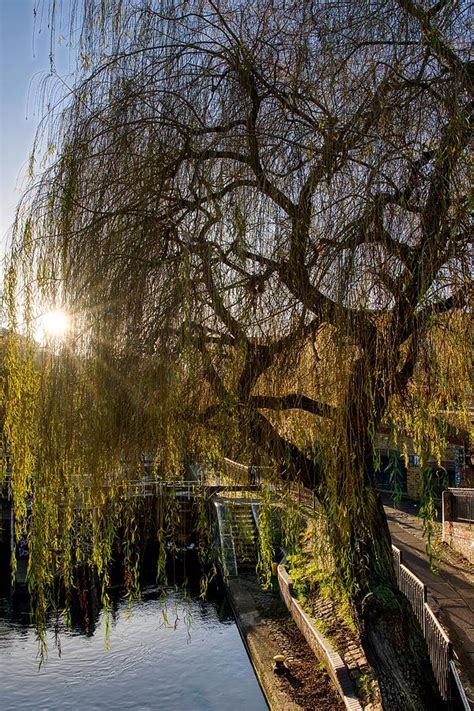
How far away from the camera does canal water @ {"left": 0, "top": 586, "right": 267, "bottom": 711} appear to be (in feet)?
33.3

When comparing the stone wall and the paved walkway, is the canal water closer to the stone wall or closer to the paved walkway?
the paved walkway

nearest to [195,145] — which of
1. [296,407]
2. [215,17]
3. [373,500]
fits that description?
[215,17]

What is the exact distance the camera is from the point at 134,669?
442 inches

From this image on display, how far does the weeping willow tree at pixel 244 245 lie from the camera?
3.59m

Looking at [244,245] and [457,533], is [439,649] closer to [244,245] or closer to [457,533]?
[244,245]

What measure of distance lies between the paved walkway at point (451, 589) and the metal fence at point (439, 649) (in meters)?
0.36

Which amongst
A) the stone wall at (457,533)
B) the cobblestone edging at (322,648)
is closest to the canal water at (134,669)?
the cobblestone edging at (322,648)

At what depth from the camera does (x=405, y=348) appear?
159 inches

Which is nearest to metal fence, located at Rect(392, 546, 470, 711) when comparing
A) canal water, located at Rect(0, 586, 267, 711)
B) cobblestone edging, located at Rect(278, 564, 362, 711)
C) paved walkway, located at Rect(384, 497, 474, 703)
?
paved walkway, located at Rect(384, 497, 474, 703)

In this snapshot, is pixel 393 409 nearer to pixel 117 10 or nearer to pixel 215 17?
pixel 215 17

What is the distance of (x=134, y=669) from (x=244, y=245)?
32.3 ft

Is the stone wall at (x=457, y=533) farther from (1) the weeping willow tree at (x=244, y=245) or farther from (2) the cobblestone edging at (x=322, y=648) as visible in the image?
(1) the weeping willow tree at (x=244, y=245)

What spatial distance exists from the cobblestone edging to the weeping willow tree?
14.2ft

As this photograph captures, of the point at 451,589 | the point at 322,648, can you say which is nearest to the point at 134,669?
the point at 322,648
